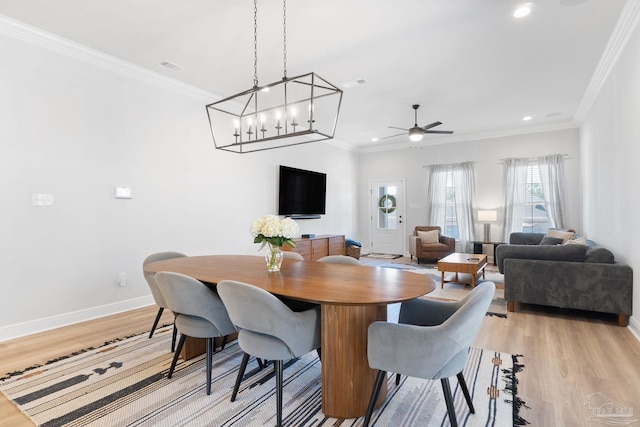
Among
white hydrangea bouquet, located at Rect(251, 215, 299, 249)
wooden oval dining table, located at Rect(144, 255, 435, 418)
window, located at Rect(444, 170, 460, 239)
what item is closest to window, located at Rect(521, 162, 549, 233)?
window, located at Rect(444, 170, 460, 239)

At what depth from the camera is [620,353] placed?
259 centimetres

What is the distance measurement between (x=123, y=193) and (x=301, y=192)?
3363 millimetres

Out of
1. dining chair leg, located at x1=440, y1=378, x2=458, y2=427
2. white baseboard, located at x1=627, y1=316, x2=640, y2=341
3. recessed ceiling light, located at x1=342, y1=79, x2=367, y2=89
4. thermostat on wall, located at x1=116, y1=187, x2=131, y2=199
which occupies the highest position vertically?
recessed ceiling light, located at x1=342, y1=79, x2=367, y2=89

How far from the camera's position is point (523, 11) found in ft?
9.08

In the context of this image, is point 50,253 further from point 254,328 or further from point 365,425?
point 365,425

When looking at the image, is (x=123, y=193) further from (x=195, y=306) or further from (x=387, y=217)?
(x=387, y=217)

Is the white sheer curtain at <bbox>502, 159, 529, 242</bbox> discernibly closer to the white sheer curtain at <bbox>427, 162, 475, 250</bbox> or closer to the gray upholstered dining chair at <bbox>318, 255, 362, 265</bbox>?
the white sheer curtain at <bbox>427, 162, 475, 250</bbox>

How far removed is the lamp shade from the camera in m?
6.70

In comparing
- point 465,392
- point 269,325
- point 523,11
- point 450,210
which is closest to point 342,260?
point 269,325

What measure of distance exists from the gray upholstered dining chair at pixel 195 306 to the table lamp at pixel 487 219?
20.3 ft

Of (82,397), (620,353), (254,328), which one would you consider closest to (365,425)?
(254,328)

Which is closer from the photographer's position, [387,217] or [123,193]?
[123,193]

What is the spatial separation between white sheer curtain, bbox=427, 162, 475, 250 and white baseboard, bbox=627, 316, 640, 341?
412 cm

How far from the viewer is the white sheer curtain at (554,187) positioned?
636 cm
